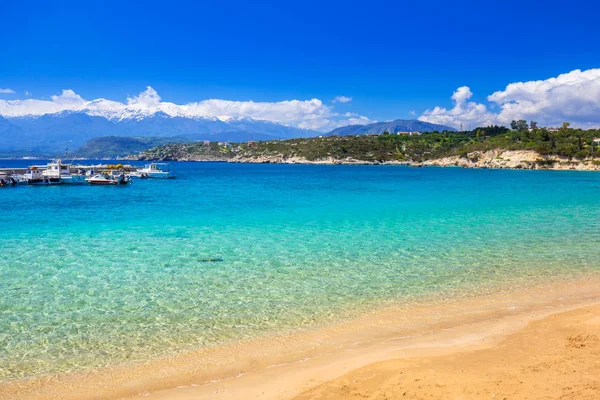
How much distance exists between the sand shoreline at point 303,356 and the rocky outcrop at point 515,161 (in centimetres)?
12839

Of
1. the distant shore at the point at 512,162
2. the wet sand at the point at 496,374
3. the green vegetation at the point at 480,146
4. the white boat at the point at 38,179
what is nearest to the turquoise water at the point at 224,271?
the wet sand at the point at 496,374

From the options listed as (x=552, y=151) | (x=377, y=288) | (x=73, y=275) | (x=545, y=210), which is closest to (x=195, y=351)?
(x=377, y=288)

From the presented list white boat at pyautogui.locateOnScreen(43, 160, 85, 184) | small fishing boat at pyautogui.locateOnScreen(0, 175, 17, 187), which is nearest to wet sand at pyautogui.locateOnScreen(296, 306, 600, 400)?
white boat at pyautogui.locateOnScreen(43, 160, 85, 184)

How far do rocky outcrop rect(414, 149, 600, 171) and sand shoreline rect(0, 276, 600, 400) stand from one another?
421 feet

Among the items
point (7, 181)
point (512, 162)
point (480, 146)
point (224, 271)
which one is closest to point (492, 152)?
point (480, 146)

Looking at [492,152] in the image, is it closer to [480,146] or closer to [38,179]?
[480,146]

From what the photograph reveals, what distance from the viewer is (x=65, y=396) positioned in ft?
22.3

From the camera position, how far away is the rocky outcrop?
12095 cm

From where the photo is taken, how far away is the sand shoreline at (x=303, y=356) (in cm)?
693

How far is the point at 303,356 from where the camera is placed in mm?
8164

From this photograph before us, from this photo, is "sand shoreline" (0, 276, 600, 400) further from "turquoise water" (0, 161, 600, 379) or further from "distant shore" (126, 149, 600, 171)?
"distant shore" (126, 149, 600, 171)

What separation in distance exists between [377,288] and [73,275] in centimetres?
968

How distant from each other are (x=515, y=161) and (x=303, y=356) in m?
144

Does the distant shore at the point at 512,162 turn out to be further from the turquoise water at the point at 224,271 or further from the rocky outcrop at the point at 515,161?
the turquoise water at the point at 224,271
